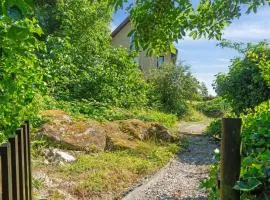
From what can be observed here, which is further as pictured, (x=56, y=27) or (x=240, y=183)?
(x=56, y=27)

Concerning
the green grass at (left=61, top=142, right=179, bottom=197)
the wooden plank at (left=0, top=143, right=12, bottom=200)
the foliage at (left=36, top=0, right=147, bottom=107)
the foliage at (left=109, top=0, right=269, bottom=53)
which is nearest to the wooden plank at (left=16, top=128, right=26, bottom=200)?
the wooden plank at (left=0, top=143, right=12, bottom=200)

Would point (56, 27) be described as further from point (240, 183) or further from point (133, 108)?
point (240, 183)

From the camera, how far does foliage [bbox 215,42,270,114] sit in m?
11.6

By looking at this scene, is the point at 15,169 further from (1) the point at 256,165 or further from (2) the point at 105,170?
(2) the point at 105,170

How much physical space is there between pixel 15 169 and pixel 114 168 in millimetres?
4684

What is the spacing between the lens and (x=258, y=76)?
11.4 metres

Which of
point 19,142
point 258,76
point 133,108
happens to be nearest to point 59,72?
point 133,108

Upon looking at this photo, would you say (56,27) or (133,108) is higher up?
(56,27)

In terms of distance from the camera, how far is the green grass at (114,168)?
241 inches

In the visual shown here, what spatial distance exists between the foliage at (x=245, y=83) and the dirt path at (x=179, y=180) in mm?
2701

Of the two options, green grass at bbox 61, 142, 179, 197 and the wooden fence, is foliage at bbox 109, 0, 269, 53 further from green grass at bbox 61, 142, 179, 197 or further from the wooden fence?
green grass at bbox 61, 142, 179, 197

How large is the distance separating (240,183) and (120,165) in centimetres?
529

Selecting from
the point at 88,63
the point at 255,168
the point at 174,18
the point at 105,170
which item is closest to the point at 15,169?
the point at 255,168

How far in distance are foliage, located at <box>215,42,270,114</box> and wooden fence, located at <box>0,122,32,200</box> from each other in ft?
30.4
